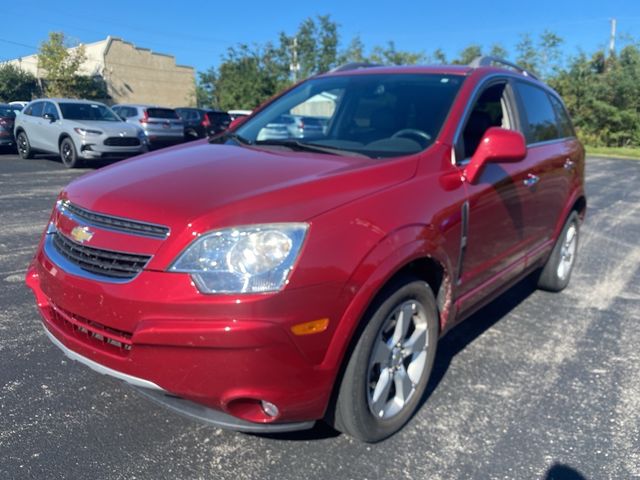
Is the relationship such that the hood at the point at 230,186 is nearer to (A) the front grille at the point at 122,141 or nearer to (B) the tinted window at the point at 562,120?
(B) the tinted window at the point at 562,120

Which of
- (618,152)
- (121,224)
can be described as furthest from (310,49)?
(121,224)

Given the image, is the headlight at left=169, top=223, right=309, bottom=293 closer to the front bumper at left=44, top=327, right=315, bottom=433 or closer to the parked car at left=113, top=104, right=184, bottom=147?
the front bumper at left=44, top=327, right=315, bottom=433

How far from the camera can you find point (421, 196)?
267 cm

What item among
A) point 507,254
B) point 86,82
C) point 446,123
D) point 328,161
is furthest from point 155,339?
point 86,82

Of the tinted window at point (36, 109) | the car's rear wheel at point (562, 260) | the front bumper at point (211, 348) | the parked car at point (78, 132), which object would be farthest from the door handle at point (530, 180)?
the tinted window at point (36, 109)

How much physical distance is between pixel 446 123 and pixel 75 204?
1.98m

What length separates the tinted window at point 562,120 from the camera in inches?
190

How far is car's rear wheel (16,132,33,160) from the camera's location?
1548 centimetres

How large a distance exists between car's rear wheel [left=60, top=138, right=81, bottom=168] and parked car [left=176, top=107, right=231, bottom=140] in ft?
28.2

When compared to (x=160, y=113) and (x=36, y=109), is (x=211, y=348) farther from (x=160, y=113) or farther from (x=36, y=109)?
(x=160, y=113)

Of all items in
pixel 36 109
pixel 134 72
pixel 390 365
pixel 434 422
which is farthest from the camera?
pixel 134 72

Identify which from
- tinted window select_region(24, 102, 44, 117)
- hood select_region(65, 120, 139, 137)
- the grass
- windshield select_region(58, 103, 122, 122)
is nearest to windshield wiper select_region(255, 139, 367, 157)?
hood select_region(65, 120, 139, 137)

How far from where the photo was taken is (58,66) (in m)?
43.3

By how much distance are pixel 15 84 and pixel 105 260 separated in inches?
2083
